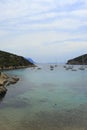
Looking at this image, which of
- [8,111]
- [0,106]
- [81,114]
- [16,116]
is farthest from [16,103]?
[81,114]

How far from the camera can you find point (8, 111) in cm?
4041

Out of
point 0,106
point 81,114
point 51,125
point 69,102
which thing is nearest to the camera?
point 51,125

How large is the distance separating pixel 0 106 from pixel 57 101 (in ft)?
35.1

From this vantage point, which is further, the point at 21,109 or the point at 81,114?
the point at 21,109

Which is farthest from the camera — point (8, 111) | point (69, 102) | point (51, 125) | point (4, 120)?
point (69, 102)

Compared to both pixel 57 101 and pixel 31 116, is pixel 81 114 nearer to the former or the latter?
pixel 31 116

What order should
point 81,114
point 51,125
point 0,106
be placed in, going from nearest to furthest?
point 51,125, point 81,114, point 0,106

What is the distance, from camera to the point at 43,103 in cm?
4709

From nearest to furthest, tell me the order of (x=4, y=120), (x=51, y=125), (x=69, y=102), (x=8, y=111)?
(x=51, y=125), (x=4, y=120), (x=8, y=111), (x=69, y=102)

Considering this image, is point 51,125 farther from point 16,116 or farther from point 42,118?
point 16,116

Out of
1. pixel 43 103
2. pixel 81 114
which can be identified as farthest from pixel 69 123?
pixel 43 103

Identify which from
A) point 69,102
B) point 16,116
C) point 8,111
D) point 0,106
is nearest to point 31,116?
point 16,116

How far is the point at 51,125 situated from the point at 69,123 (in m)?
2.34

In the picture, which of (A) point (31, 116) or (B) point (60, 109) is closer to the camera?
→ (A) point (31, 116)
